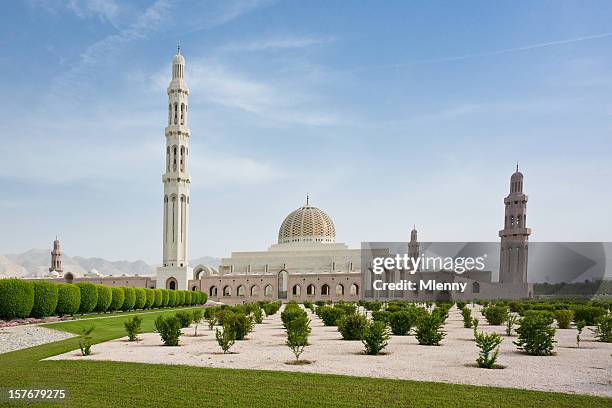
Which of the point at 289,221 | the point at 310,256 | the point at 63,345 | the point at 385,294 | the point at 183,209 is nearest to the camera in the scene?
the point at 63,345

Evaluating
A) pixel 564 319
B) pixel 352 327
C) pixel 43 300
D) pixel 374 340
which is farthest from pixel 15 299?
pixel 564 319

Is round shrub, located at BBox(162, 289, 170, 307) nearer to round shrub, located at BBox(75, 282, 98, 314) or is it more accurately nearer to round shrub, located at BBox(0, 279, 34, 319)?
round shrub, located at BBox(75, 282, 98, 314)

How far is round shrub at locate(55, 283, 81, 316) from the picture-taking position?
2273 cm

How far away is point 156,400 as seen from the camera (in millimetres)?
7051

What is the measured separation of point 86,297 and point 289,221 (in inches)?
1727

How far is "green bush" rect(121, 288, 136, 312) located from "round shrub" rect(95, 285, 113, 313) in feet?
8.43

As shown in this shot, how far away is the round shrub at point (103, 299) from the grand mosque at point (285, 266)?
77.7 ft

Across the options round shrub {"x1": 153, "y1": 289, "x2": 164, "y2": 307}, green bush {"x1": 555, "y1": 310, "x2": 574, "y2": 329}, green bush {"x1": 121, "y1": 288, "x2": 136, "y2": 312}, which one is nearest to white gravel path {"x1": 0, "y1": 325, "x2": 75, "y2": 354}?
green bush {"x1": 121, "y1": 288, "x2": 136, "y2": 312}

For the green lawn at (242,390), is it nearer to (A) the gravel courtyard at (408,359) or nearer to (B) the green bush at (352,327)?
(A) the gravel courtyard at (408,359)

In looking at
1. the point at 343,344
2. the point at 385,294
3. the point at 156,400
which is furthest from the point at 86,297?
the point at 385,294

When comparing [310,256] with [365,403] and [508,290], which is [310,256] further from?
[365,403]

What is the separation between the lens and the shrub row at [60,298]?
1956cm

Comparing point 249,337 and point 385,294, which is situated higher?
point 249,337

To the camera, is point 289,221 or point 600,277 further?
point 289,221
